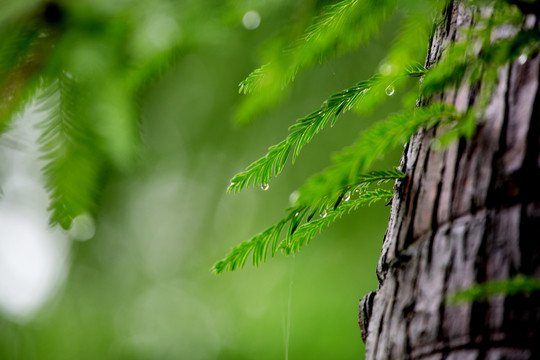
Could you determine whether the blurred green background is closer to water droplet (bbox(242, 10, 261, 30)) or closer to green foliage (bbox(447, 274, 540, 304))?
water droplet (bbox(242, 10, 261, 30))

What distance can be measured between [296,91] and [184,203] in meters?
1.74

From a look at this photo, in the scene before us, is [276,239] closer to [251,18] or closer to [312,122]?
[312,122]

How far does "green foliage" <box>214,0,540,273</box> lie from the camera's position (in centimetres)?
52

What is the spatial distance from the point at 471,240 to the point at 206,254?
4.04m

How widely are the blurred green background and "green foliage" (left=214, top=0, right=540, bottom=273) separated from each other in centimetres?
223

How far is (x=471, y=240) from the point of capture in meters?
0.56

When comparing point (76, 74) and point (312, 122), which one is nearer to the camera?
point (76, 74)

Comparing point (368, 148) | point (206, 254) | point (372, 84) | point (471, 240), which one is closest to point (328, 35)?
point (372, 84)

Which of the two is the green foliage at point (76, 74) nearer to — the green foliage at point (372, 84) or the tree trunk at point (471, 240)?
the green foliage at point (372, 84)

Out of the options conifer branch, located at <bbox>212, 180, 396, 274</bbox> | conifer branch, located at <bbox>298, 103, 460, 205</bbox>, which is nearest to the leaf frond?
conifer branch, located at <bbox>212, 180, 396, 274</bbox>

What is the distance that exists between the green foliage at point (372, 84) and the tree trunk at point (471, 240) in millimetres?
39

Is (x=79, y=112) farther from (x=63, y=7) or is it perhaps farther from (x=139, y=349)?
(x=139, y=349)

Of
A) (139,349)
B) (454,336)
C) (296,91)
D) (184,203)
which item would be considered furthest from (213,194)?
(454,336)

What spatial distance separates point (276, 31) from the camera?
0.64 m
